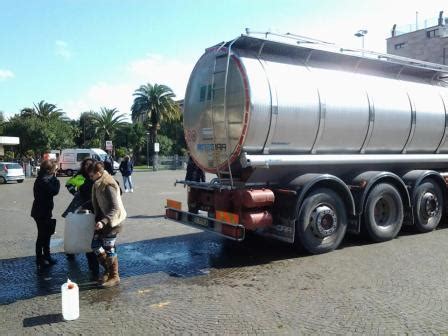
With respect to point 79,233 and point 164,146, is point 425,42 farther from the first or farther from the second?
point 79,233

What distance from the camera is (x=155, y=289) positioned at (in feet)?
17.7

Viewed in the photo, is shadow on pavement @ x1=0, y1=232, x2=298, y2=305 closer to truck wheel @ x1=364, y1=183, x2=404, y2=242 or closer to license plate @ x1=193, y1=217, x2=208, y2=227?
license plate @ x1=193, y1=217, x2=208, y2=227

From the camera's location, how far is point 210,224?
21.8ft

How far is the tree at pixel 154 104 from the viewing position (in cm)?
5122

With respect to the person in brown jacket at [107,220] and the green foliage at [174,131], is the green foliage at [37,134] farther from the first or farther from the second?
the person in brown jacket at [107,220]

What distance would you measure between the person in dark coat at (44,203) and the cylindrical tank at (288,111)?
7.78 ft

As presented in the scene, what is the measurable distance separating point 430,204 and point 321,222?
3.15 metres

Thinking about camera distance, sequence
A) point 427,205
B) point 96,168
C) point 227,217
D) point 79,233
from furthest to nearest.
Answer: point 427,205 < point 227,217 < point 79,233 < point 96,168

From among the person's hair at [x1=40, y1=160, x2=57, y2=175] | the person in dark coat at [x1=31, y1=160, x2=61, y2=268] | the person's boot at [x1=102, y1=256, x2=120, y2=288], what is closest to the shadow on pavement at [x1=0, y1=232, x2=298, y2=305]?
the person's boot at [x1=102, y1=256, x2=120, y2=288]

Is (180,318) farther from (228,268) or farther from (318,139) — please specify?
(318,139)

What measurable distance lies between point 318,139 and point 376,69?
2.27 m

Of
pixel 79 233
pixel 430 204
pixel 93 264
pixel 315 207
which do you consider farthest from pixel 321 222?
pixel 79 233

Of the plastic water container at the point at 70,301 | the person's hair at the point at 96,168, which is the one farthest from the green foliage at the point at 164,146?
the plastic water container at the point at 70,301

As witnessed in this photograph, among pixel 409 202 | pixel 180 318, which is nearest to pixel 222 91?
pixel 180 318
